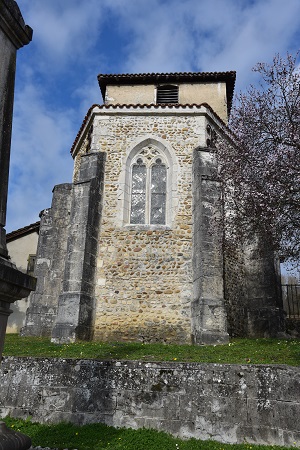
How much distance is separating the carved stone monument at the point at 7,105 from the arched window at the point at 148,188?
9340mm

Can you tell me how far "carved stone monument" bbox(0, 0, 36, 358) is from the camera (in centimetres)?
319

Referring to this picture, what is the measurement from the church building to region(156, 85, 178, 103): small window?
8.17 feet

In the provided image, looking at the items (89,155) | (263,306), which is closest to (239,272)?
(263,306)

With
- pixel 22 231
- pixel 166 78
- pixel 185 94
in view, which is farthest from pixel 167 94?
pixel 22 231

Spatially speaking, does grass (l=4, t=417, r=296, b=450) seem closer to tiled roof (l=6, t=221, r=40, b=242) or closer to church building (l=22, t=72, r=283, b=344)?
church building (l=22, t=72, r=283, b=344)

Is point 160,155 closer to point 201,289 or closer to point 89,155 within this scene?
point 89,155

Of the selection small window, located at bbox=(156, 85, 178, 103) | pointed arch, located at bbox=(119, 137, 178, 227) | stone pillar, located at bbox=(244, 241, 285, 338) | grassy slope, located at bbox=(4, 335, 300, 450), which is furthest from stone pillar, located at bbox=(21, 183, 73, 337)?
stone pillar, located at bbox=(244, 241, 285, 338)

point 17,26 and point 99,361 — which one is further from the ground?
point 17,26

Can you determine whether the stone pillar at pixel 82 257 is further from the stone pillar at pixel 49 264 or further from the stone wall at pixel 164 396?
the stone wall at pixel 164 396

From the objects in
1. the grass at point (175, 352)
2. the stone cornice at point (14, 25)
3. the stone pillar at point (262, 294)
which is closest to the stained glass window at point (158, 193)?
the stone pillar at point (262, 294)

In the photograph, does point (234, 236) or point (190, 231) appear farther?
point (190, 231)

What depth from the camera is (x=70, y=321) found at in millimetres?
10969

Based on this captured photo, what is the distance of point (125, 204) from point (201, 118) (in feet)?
13.4

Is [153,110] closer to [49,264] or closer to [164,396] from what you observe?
[49,264]
